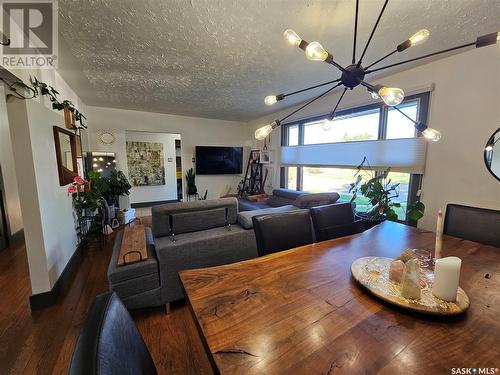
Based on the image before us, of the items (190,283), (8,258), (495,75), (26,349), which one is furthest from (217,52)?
(8,258)

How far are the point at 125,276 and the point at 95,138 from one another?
364cm

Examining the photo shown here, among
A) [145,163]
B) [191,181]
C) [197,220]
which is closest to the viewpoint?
[197,220]

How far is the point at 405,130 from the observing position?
2564 mm

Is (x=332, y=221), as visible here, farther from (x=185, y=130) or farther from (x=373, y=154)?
(x=185, y=130)

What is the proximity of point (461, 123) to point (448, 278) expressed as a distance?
2046 mm

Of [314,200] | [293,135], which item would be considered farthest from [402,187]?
[293,135]

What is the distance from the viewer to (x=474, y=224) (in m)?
1.63

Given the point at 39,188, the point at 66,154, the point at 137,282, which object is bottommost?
the point at 137,282

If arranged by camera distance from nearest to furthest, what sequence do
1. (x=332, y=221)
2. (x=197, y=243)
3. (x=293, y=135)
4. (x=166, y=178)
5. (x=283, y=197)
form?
(x=332, y=221) → (x=197, y=243) → (x=283, y=197) → (x=293, y=135) → (x=166, y=178)

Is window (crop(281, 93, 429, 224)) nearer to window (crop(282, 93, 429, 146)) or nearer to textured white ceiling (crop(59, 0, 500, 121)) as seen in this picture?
window (crop(282, 93, 429, 146))

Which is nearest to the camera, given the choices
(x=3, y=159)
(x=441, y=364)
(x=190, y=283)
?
(x=441, y=364)

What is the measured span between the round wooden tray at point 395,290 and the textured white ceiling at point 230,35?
166 cm

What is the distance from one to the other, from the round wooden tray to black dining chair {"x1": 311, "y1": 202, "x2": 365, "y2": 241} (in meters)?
0.52

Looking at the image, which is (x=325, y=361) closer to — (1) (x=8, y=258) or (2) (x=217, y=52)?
(2) (x=217, y=52)
